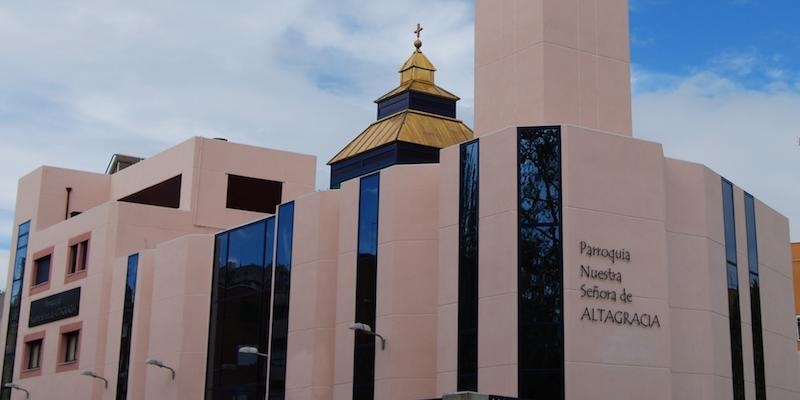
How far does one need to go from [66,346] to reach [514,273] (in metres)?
30.3

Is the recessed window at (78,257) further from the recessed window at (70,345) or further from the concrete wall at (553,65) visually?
the concrete wall at (553,65)

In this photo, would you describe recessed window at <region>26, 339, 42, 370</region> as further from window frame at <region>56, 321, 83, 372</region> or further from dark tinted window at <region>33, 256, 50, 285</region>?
dark tinted window at <region>33, 256, 50, 285</region>

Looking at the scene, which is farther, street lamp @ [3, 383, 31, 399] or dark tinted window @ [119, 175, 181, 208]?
dark tinted window @ [119, 175, 181, 208]

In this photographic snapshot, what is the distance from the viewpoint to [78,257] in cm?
5884

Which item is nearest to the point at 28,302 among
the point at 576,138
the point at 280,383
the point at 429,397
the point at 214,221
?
the point at 214,221

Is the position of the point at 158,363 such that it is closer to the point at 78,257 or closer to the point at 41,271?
the point at 78,257

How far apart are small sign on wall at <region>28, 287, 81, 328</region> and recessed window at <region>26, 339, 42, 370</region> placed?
89 centimetres

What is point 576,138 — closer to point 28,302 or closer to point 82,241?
point 82,241

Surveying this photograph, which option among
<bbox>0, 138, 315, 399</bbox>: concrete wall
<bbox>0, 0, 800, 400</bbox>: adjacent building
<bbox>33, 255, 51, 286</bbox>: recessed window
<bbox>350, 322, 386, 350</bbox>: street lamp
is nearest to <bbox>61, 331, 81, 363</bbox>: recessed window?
<bbox>0, 138, 315, 399</bbox>: concrete wall

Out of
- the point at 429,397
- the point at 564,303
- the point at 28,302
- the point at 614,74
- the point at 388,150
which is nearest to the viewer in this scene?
the point at 564,303

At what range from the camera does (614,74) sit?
40.9m

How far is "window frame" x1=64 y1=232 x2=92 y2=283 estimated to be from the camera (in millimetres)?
58250

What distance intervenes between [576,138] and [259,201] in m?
30.5

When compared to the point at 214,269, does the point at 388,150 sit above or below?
above
